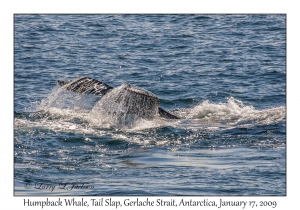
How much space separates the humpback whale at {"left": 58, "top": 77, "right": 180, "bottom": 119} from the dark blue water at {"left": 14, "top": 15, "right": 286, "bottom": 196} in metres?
0.39

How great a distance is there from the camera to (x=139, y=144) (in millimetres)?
16391

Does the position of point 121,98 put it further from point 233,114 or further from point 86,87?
point 233,114

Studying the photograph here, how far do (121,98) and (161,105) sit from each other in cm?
464

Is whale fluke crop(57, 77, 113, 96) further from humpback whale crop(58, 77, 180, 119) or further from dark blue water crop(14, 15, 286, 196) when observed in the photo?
dark blue water crop(14, 15, 286, 196)

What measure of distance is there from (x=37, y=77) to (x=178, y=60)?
19.3 ft

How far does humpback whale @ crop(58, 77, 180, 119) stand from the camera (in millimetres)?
17297

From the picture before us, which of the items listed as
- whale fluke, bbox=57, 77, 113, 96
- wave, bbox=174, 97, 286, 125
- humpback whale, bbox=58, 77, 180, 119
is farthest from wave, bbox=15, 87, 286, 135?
→ whale fluke, bbox=57, 77, 113, 96

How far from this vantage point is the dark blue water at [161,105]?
1373cm

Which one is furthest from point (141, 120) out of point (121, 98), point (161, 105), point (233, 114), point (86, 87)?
point (161, 105)

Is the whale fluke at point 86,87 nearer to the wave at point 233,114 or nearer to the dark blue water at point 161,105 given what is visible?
the dark blue water at point 161,105

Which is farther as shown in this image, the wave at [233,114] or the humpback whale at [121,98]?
the wave at [233,114]

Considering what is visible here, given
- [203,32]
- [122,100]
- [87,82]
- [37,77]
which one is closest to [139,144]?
[122,100]

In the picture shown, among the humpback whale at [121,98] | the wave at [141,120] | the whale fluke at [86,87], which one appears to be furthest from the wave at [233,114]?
the whale fluke at [86,87]

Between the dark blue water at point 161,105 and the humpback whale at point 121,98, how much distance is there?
1.27ft
